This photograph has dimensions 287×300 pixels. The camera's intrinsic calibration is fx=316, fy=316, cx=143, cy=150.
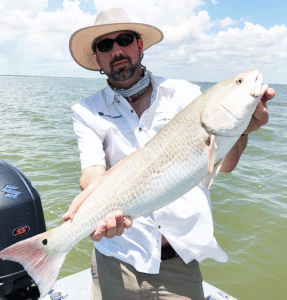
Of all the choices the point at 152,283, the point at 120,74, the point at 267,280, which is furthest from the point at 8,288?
the point at 267,280

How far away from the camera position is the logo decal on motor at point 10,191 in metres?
3.00

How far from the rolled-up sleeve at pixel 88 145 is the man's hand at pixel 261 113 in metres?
1.27

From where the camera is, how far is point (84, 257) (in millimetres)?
5961

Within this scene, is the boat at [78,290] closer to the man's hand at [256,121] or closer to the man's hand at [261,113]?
the man's hand at [256,121]

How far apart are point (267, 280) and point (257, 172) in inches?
218

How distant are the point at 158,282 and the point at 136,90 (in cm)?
176

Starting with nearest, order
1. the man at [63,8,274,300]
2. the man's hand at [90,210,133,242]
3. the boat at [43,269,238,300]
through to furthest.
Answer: the man's hand at [90,210,133,242] → the man at [63,8,274,300] → the boat at [43,269,238,300]

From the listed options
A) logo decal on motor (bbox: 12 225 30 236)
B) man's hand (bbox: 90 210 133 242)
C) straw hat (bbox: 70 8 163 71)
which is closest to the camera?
man's hand (bbox: 90 210 133 242)

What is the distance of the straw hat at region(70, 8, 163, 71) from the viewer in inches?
119

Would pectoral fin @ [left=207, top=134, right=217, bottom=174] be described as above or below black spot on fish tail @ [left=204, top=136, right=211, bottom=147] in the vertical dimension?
below

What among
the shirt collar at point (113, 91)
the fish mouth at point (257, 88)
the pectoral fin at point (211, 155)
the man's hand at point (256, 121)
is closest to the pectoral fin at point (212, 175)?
the pectoral fin at point (211, 155)

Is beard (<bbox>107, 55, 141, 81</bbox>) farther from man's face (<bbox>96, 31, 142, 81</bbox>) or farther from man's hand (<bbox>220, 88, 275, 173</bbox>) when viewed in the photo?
man's hand (<bbox>220, 88, 275, 173</bbox>)

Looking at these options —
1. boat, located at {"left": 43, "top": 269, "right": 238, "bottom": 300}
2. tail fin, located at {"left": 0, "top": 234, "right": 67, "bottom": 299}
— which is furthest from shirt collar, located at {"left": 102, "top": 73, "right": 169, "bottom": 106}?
boat, located at {"left": 43, "top": 269, "right": 238, "bottom": 300}

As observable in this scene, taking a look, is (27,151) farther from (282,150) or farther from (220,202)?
(282,150)
